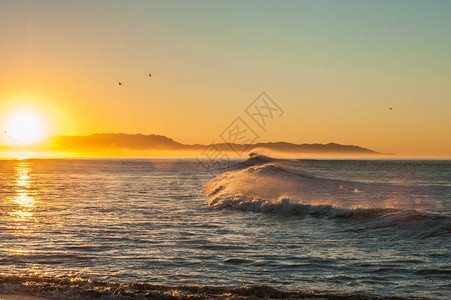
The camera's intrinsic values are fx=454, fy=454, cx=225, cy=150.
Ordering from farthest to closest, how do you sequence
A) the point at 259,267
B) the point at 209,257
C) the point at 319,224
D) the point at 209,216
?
the point at 209,216 < the point at 319,224 < the point at 209,257 < the point at 259,267

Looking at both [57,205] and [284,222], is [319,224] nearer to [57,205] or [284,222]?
[284,222]

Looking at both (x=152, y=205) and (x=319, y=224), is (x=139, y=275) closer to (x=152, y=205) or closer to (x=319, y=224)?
(x=319, y=224)

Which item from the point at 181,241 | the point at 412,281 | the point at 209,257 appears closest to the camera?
the point at 412,281

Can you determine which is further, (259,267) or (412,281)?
(259,267)

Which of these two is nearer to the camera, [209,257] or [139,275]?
[139,275]

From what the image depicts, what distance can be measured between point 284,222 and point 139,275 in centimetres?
1015

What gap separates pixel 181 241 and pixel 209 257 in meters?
2.56

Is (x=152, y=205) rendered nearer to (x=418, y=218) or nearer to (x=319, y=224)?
(x=319, y=224)

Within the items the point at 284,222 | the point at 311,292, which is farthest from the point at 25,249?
the point at 284,222

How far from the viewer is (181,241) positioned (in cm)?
1492

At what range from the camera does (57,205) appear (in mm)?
25781

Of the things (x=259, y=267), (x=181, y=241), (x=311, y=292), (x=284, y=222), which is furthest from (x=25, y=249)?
(x=284, y=222)

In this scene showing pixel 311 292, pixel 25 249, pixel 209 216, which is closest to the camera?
pixel 311 292

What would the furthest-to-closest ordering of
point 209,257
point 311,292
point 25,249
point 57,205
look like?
point 57,205
point 25,249
point 209,257
point 311,292
